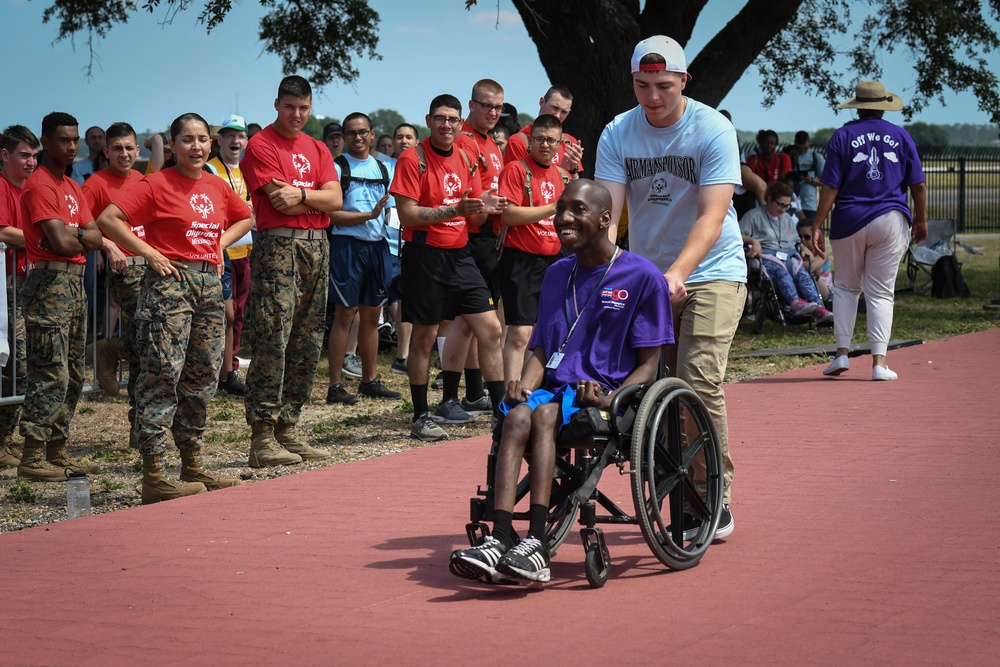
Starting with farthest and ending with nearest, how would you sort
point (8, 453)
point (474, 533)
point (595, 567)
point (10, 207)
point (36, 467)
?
point (10, 207) < point (8, 453) < point (36, 467) < point (474, 533) < point (595, 567)

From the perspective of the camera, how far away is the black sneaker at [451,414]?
962 cm

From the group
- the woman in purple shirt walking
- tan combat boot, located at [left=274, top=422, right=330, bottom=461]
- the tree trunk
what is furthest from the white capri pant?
tan combat boot, located at [left=274, top=422, right=330, bottom=461]

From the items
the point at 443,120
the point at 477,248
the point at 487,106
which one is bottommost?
the point at 477,248

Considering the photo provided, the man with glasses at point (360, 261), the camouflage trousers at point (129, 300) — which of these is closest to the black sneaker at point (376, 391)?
the man with glasses at point (360, 261)

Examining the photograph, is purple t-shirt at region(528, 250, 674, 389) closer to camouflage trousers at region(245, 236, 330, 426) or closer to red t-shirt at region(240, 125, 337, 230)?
camouflage trousers at region(245, 236, 330, 426)

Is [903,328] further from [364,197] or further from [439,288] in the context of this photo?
[439,288]

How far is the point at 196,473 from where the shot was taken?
7605mm

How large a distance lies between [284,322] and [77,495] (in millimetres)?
1665

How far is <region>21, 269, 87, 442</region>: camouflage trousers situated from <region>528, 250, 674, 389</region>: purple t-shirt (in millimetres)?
3700

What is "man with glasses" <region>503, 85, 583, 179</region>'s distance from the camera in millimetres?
9844

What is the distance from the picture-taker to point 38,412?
812 centimetres

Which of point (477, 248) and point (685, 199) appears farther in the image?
point (477, 248)

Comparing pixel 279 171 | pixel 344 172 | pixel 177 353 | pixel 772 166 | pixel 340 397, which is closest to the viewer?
pixel 177 353

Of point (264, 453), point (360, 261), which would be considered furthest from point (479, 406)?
point (264, 453)
